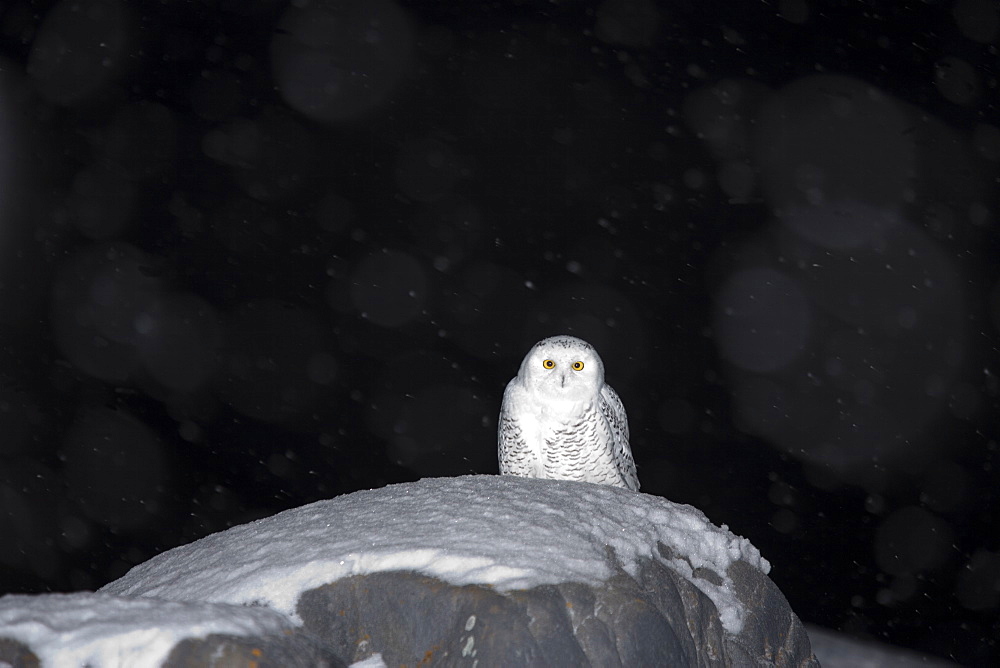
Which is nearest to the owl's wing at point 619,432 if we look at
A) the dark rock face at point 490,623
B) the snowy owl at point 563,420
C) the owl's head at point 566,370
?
the snowy owl at point 563,420

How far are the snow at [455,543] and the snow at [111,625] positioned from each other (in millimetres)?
200

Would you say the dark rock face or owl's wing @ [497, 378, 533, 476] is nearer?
the dark rock face

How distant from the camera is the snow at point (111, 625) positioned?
1.22 metres

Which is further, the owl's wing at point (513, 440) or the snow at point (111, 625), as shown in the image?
the owl's wing at point (513, 440)

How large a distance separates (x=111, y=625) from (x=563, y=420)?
191cm

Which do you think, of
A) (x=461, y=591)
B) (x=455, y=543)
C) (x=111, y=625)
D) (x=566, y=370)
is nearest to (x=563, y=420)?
(x=566, y=370)

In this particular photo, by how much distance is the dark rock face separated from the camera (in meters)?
1.49

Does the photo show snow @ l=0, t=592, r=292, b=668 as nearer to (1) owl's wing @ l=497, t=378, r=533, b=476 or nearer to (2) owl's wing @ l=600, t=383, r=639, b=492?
(1) owl's wing @ l=497, t=378, r=533, b=476

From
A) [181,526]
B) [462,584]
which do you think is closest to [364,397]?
[181,526]

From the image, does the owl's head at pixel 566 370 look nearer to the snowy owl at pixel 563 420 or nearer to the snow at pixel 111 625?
the snowy owl at pixel 563 420

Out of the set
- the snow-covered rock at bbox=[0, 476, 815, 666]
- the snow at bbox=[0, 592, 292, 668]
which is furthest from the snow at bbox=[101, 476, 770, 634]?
the snow at bbox=[0, 592, 292, 668]

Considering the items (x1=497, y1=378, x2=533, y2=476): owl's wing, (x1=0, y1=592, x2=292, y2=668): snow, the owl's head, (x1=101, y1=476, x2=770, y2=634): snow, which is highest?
(x1=0, y1=592, x2=292, y2=668): snow

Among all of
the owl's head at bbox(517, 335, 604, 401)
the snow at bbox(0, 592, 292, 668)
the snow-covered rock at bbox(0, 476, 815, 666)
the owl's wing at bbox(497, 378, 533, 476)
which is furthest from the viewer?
the owl's wing at bbox(497, 378, 533, 476)

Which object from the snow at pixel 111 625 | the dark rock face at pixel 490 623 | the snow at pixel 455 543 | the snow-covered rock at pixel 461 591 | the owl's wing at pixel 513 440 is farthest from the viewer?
the owl's wing at pixel 513 440
